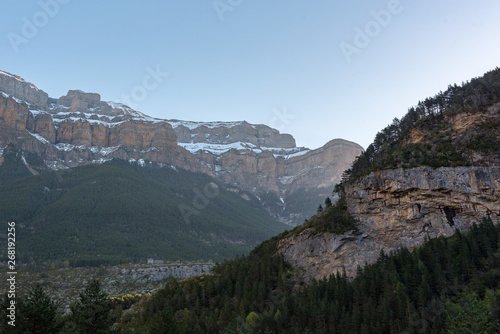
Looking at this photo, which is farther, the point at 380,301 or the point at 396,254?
the point at 396,254

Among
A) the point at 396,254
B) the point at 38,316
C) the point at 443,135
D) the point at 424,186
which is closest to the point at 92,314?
the point at 38,316

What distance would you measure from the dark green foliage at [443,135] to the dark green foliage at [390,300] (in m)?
12.8

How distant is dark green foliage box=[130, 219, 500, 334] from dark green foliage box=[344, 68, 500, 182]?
42.0 ft

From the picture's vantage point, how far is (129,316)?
3287 inches

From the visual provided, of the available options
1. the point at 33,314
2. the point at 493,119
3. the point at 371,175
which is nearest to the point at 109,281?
the point at 371,175

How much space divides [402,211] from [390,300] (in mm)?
18956

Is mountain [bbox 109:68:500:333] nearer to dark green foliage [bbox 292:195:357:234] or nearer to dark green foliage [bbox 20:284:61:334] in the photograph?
dark green foliage [bbox 292:195:357:234]

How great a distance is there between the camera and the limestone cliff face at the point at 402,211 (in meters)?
63.6

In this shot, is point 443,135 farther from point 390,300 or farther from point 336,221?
point 390,300

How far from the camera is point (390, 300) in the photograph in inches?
2194

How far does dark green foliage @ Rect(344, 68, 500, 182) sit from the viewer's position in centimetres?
6656

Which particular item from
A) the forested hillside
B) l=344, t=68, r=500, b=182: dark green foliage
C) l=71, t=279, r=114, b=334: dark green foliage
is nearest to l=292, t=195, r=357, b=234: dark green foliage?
l=344, t=68, r=500, b=182: dark green foliage

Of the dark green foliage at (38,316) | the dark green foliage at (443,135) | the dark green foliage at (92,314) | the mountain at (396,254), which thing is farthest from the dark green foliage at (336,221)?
the dark green foliage at (38,316)

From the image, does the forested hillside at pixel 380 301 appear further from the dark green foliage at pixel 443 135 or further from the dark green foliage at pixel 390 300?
the dark green foliage at pixel 443 135
